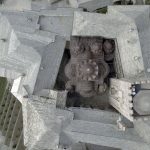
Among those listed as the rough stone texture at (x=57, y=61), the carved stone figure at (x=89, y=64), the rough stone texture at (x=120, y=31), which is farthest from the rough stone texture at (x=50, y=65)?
the rough stone texture at (x=120, y=31)

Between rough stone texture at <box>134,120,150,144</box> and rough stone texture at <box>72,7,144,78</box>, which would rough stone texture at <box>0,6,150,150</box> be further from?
rough stone texture at <box>134,120,150,144</box>

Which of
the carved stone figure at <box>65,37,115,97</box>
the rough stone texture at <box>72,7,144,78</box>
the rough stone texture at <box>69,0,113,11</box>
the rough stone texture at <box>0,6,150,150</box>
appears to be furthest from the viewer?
the rough stone texture at <box>69,0,113,11</box>

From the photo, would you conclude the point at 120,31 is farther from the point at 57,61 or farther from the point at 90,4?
the point at 57,61

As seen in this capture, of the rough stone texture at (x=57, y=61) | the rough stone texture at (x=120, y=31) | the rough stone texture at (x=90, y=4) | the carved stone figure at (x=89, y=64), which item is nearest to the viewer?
the rough stone texture at (x=120, y=31)

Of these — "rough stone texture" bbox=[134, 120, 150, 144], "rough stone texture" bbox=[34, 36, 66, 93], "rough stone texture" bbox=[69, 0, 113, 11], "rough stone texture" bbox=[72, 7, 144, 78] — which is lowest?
"rough stone texture" bbox=[134, 120, 150, 144]

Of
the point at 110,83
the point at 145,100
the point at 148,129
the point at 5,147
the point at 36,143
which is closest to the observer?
the point at 145,100

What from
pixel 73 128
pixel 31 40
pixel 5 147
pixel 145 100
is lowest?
pixel 5 147

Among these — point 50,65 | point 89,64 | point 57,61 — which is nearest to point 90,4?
point 57,61

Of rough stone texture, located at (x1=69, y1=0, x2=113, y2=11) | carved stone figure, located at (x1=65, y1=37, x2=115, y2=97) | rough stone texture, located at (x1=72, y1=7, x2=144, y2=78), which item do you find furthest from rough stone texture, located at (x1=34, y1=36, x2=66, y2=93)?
rough stone texture, located at (x1=69, y1=0, x2=113, y2=11)

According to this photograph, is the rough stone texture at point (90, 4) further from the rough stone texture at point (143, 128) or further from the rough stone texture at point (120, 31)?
the rough stone texture at point (143, 128)

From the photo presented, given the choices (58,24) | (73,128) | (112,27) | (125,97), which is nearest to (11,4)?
(58,24)

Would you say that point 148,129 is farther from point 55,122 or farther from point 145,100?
point 55,122
